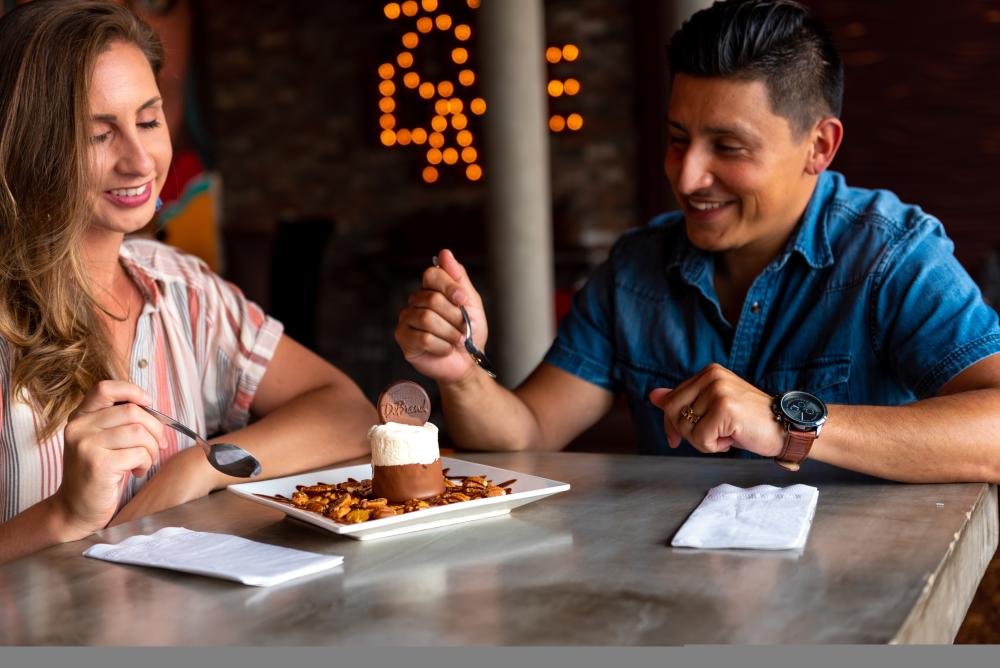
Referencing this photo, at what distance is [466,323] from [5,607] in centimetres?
76

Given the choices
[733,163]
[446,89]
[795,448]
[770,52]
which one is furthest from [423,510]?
[446,89]

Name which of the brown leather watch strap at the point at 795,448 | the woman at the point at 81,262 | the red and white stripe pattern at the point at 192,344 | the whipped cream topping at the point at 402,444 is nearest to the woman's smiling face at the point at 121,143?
the woman at the point at 81,262

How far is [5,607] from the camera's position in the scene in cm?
114

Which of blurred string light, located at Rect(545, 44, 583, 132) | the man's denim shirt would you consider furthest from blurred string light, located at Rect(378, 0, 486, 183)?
the man's denim shirt

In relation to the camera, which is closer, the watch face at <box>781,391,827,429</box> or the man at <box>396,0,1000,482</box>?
the watch face at <box>781,391,827,429</box>

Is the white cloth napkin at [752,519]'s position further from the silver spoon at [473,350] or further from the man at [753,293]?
the silver spoon at [473,350]

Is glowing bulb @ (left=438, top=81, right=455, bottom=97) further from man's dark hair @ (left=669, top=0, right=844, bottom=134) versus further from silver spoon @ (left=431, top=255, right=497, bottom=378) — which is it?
silver spoon @ (left=431, top=255, right=497, bottom=378)

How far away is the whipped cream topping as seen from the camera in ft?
4.46

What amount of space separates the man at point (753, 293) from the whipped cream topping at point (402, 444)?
1.11ft

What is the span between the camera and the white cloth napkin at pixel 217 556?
1.16m

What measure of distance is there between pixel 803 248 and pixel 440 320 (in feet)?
2.12

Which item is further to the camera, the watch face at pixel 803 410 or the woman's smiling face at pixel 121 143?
the woman's smiling face at pixel 121 143

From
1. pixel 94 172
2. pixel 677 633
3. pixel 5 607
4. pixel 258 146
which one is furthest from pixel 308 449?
pixel 258 146

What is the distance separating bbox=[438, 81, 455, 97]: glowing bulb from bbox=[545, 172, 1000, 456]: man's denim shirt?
5139 millimetres
